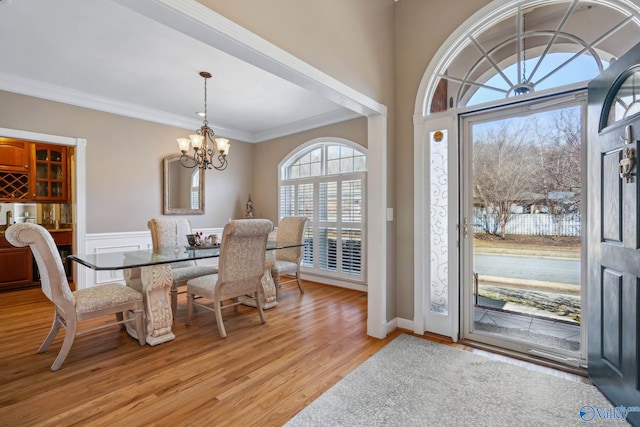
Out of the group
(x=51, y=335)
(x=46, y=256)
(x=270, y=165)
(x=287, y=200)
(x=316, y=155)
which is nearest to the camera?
(x=46, y=256)

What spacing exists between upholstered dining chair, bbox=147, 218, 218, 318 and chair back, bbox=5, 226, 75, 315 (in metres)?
1.13

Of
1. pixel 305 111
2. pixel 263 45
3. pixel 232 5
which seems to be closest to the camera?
pixel 232 5

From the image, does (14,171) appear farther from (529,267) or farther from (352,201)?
(529,267)

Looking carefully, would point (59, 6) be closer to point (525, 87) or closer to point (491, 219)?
point (525, 87)

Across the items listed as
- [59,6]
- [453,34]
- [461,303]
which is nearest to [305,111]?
[453,34]

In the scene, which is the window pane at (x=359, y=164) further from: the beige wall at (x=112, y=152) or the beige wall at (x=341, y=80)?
the beige wall at (x=112, y=152)

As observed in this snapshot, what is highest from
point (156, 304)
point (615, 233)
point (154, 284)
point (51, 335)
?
point (615, 233)

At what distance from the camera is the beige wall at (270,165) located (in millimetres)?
5219

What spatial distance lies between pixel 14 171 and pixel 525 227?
6.84 meters

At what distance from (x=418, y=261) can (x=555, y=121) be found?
5.13ft

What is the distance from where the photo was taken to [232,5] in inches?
64.3

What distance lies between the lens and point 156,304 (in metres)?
2.72

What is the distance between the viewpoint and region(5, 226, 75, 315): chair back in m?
2.08

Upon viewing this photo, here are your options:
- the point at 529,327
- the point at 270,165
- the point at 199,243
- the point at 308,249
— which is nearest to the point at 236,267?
the point at 199,243
